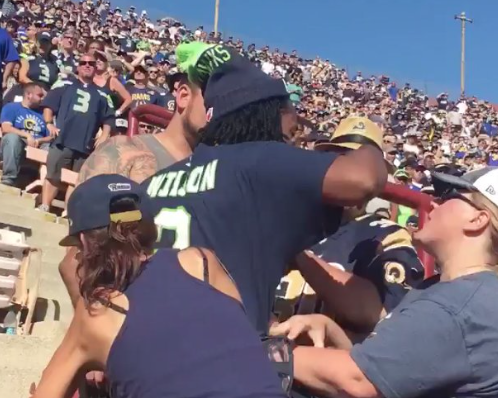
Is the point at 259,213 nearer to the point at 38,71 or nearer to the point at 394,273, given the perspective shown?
the point at 394,273

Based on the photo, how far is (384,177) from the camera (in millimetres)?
2229

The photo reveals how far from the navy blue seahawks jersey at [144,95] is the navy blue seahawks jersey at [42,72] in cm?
96

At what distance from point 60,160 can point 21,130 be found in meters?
0.86

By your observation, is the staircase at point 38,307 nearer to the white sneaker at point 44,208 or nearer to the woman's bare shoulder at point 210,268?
the white sneaker at point 44,208

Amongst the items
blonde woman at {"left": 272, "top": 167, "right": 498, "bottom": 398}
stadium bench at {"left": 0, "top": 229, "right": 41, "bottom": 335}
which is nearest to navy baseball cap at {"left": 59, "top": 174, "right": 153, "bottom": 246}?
blonde woman at {"left": 272, "top": 167, "right": 498, "bottom": 398}

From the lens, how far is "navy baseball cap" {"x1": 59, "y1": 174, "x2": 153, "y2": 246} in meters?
2.00

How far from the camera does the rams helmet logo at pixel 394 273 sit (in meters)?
2.74

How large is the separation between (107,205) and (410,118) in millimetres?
25421

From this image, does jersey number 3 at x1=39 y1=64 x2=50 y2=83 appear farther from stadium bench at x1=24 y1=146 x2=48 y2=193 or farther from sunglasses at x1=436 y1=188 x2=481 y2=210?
sunglasses at x1=436 y1=188 x2=481 y2=210

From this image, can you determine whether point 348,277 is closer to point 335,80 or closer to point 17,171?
point 17,171

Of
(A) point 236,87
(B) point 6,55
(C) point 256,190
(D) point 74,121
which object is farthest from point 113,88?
(C) point 256,190

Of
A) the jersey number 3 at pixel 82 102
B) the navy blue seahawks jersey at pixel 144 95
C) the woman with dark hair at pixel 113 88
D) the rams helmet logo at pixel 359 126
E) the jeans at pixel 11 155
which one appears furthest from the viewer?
the navy blue seahawks jersey at pixel 144 95

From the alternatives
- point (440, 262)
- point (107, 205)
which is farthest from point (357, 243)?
point (107, 205)

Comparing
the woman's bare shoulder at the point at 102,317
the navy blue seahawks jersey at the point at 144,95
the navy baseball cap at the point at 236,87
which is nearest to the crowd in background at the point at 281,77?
the navy blue seahawks jersey at the point at 144,95
